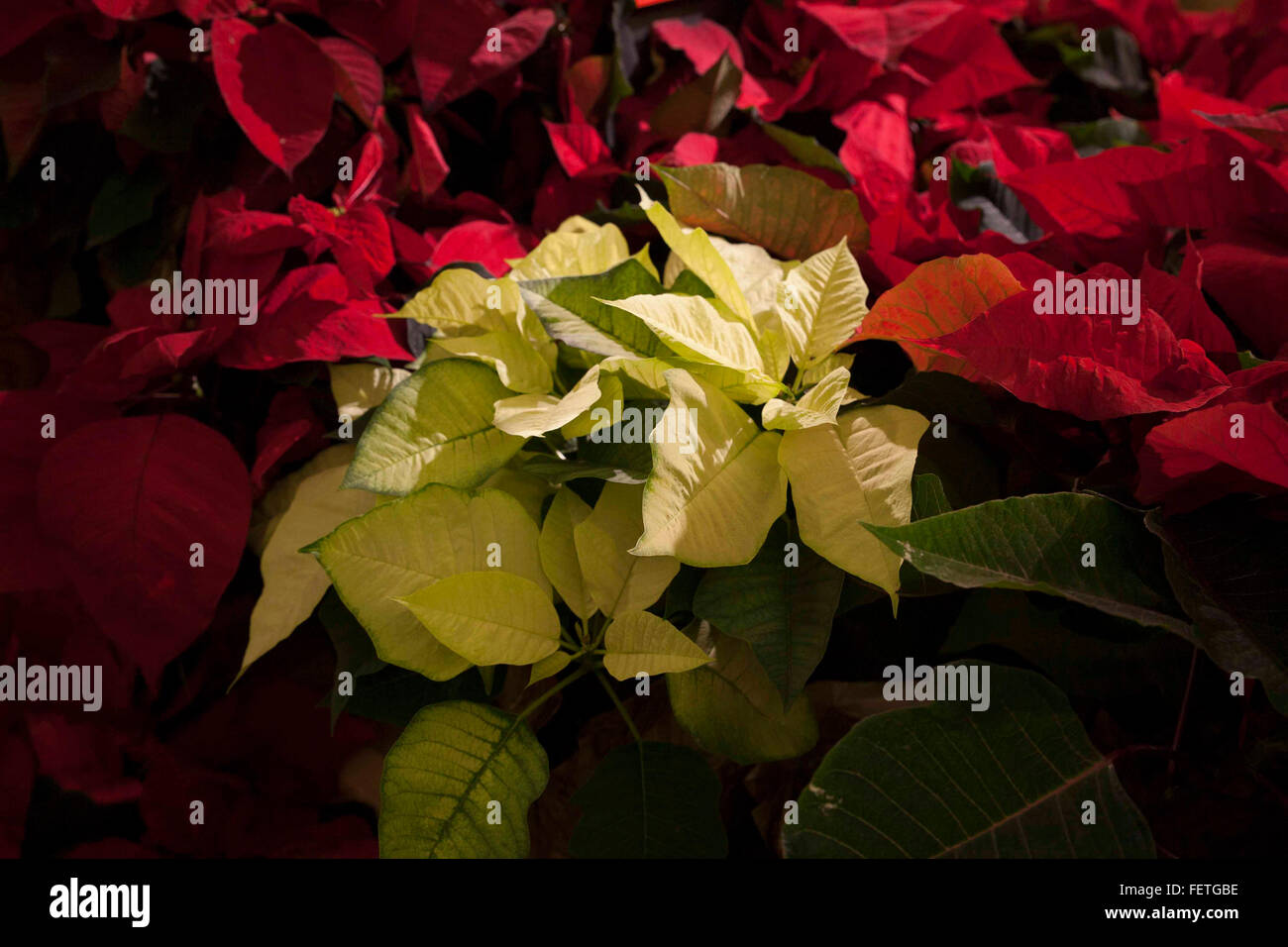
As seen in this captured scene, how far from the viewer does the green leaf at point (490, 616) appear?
37cm

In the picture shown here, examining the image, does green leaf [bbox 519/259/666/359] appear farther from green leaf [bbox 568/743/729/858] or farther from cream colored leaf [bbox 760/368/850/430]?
green leaf [bbox 568/743/729/858]

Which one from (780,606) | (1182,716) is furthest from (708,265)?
(1182,716)

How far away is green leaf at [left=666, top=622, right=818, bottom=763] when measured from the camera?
40cm

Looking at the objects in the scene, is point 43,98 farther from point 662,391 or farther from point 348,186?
point 662,391

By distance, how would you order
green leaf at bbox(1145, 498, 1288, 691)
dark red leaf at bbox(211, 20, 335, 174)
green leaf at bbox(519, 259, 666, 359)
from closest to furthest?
green leaf at bbox(1145, 498, 1288, 691)
green leaf at bbox(519, 259, 666, 359)
dark red leaf at bbox(211, 20, 335, 174)

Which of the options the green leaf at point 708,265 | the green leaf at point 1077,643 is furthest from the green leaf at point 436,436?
the green leaf at point 1077,643

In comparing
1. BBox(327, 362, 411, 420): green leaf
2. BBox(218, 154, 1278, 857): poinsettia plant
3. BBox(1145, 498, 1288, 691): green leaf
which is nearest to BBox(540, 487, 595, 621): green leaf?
BBox(218, 154, 1278, 857): poinsettia plant

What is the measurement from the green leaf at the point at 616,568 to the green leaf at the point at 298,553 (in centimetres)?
11

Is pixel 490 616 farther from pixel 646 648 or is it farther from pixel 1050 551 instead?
pixel 1050 551

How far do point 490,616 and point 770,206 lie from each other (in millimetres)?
270

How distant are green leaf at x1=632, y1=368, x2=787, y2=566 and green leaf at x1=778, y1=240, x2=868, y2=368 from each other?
0.06 m

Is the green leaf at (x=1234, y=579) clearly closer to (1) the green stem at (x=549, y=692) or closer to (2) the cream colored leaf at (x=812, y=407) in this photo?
(2) the cream colored leaf at (x=812, y=407)

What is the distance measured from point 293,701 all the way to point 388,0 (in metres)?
0.42

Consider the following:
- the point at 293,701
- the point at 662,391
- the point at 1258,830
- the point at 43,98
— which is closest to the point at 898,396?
the point at 662,391
